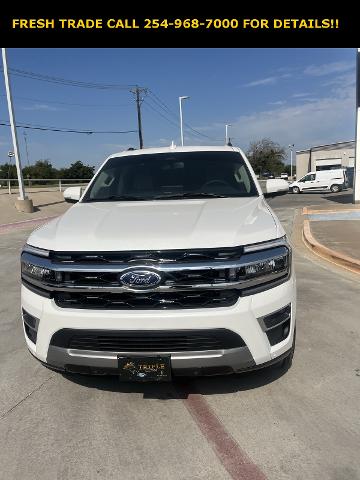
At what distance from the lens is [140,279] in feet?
8.36

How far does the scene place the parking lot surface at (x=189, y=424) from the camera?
95.7 inches

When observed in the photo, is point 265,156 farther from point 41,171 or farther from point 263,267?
point 263,267

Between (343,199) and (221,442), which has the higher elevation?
(221,442)

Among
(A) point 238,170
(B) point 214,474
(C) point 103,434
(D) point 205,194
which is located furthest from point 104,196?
(B) point 214,474

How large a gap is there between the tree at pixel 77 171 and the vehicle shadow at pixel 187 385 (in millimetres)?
81005

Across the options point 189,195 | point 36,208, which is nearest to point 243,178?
point 189,195

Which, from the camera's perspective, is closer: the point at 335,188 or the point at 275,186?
the point at 275,186

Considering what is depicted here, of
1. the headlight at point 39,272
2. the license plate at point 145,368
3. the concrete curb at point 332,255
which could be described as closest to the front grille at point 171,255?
the headlight at point 39,272

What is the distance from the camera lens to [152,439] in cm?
268

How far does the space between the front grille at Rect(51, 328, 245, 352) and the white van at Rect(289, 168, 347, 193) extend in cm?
3205

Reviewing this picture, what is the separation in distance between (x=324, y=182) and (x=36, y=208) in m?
22.0

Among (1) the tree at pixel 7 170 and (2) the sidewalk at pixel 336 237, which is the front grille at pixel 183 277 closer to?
(2) the sidewalk at pixel 336 237

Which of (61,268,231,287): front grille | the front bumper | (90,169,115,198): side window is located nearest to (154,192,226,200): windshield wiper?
(90,169,115,198): side window

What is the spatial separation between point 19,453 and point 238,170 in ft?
10.6
